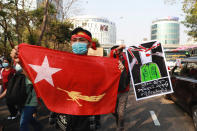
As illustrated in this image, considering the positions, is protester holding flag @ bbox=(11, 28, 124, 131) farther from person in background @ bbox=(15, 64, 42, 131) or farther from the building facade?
the building facade

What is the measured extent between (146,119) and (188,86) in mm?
1412

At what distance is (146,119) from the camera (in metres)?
5.05

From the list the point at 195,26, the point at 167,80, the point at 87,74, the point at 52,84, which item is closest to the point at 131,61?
the point at 167,80

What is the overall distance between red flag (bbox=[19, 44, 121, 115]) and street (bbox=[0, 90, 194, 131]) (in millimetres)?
2210

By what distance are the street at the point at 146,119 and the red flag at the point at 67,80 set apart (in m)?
2.21

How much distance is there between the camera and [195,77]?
14.5ft

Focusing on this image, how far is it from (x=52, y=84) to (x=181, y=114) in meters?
4.63

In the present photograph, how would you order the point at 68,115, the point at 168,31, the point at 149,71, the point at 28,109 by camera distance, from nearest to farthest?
the point at 68,115
the point at 28,109
the point at 149,71
the point at 168,31

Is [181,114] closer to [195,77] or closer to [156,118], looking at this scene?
[156,118]

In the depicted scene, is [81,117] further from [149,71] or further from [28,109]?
[149,71]

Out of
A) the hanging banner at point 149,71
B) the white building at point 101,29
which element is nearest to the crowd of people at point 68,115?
the hanging banner at point 149,71

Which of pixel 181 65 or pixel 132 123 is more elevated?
pixel 181 65

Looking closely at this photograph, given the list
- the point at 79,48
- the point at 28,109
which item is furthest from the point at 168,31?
the point at 79,48

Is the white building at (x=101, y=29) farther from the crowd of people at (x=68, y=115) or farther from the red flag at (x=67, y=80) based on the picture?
the red flag at (x=67, y=80)
